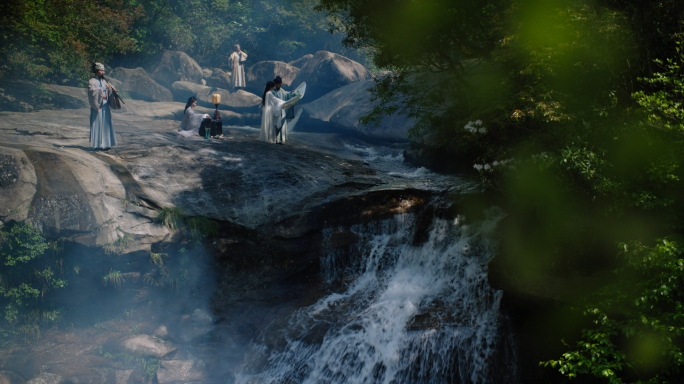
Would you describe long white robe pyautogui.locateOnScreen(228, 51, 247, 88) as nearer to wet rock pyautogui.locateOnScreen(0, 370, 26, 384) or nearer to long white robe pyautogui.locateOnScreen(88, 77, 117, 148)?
long white robe pyautogui.locateOnScreen(88, 77, 117, 148)

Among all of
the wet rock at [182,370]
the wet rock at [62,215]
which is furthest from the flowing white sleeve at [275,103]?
the wet rock at [182,370]

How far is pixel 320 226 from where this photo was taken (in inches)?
333

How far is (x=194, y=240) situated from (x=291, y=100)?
259 inches

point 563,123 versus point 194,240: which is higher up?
point 563,123

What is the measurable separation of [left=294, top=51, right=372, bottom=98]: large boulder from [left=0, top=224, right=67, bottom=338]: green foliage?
65.9 feet

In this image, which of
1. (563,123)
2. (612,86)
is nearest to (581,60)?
(612,86)

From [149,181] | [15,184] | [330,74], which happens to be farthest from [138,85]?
[15,184]

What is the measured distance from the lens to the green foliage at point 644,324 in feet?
12.2

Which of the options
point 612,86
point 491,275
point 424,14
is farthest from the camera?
point 424,14

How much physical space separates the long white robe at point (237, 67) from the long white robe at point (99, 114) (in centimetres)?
1909

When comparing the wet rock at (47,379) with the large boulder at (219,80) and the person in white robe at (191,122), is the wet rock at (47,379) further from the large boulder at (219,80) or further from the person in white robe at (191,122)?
the large boulder at (219,80)

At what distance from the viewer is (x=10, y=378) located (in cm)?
702

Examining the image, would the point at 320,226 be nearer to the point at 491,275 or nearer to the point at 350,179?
the point at 350,179

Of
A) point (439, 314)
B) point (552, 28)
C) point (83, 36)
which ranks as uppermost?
point (83, 36)
